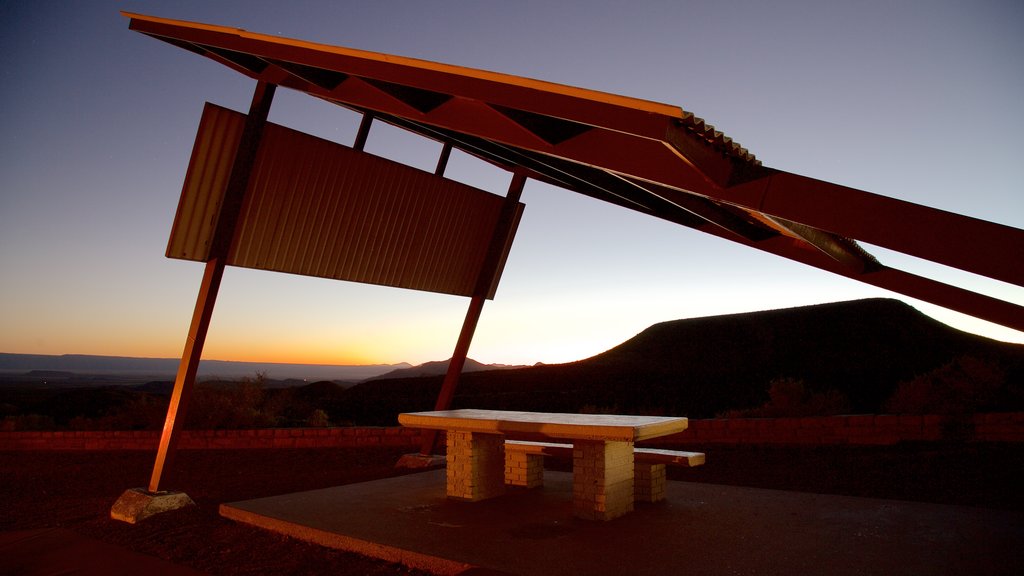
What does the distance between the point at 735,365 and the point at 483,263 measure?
111 ft

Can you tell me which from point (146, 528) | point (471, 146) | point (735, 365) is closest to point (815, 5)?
point (471, 146)

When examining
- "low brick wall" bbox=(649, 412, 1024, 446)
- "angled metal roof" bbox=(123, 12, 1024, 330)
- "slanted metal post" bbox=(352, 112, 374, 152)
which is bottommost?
"low brick wall" bbox=(649, 412, 1024, 446)

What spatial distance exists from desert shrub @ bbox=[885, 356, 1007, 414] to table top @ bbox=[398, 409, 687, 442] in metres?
6.27

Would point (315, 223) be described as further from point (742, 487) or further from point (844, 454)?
point (844, 454)

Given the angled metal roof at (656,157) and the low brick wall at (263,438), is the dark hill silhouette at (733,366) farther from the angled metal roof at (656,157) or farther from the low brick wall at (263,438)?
the angled metal roof at (656,157)

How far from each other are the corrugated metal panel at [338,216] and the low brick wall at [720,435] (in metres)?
4.47

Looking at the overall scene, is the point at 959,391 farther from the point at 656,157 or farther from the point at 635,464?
the point at 656,157

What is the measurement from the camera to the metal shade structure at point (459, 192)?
3156 millimetres

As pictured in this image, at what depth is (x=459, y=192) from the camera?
27.6ft

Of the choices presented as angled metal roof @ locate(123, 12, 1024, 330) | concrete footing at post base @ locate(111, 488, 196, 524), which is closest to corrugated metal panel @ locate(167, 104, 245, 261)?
angled metal roof @ locate(123, 12, 1024, 330)

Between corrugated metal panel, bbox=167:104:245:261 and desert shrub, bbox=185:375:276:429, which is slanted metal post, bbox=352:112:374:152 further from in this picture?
desert shrub, bbox=185:375:276:429

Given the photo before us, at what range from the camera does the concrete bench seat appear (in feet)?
19.7

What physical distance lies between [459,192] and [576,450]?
13.5 ft

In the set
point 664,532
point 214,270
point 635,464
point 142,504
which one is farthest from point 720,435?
point 142,504
